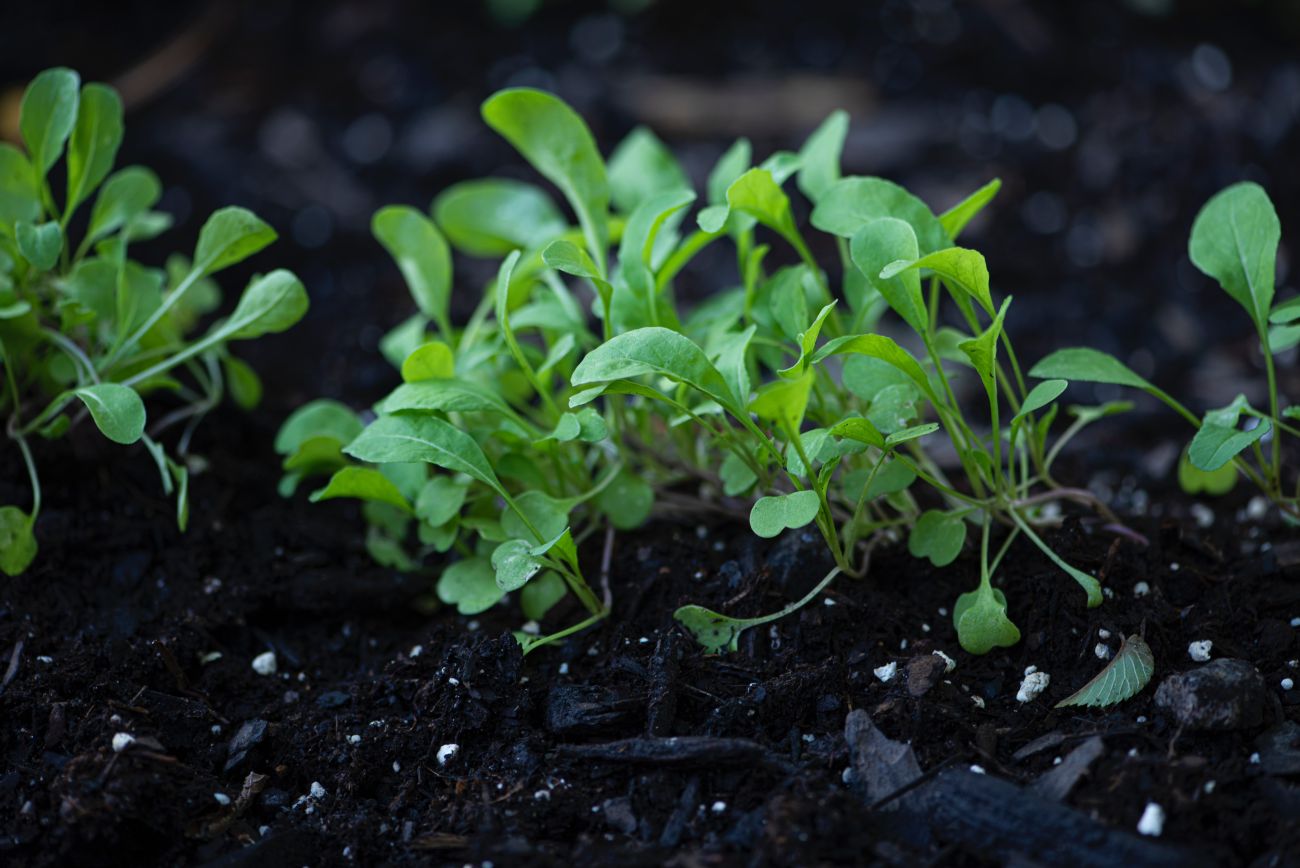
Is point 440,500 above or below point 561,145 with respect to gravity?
below

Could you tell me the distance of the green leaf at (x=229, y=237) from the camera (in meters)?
1.27

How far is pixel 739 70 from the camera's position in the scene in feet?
8.45

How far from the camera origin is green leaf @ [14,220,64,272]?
122cm

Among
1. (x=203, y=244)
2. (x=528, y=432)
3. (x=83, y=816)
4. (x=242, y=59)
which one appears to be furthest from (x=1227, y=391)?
(x=242, y=59)

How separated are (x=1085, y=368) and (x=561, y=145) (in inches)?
24.8

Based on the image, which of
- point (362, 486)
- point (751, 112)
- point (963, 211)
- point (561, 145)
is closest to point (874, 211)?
point (963, 211)

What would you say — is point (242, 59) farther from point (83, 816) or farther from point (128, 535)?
point (83, 816)

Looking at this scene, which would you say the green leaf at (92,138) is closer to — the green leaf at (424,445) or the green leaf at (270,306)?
the green leaf at (270,306)

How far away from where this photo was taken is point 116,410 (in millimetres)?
1153

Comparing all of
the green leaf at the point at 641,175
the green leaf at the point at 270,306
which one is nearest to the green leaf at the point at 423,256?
the green leaf at the point at 270,306

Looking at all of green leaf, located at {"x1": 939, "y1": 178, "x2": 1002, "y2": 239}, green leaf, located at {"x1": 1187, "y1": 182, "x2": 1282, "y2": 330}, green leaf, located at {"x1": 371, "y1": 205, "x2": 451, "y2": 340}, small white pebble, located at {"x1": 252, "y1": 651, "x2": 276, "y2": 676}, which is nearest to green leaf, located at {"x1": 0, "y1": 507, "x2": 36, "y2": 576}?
small white pebble, located at {"x1": 252, "y1": 651, "x2": 276, "y2": 676}

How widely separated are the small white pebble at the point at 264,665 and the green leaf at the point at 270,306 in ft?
1.20

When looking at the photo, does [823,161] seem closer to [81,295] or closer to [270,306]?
[270,306]

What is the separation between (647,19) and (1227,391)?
5.20 ft
